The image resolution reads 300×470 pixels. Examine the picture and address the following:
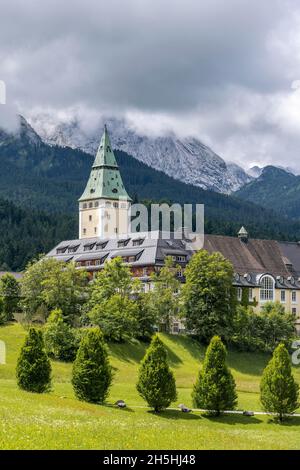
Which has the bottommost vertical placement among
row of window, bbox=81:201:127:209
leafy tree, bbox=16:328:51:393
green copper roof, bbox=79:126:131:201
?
leafy tree, bbox=16:328:51:393

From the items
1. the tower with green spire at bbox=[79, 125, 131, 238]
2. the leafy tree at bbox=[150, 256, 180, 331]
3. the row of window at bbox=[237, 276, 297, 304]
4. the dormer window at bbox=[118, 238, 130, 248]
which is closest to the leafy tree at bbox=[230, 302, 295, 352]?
the leafy tree at bbox=[150, 256, 180, 331]

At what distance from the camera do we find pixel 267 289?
433 feet

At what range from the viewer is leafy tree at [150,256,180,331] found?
108m

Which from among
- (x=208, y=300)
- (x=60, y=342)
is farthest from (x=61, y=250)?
(x=60, y=342)

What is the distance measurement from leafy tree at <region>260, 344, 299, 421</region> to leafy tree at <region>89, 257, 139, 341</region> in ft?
98.6

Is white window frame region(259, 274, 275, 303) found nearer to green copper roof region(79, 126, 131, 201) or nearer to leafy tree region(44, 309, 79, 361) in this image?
leafy tree region(44, 309, 79, 361)

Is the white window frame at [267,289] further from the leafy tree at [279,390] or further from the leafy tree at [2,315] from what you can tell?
the leafy tree at [279,390]

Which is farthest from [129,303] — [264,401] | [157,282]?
[264,401]

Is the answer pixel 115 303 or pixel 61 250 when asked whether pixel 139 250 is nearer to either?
pixel 61 250

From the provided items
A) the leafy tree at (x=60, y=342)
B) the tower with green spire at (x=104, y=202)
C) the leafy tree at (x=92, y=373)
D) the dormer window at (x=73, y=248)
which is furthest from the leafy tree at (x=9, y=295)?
the tower with green spire at (x=104, y=202)

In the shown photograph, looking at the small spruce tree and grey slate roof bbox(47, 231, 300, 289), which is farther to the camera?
grey slate roof bbox(47, 231, 300, 289)

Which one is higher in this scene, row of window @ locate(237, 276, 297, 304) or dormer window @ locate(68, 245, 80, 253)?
dormer window @ locate(68, 245, 80, 253)

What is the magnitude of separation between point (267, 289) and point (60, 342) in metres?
49.9

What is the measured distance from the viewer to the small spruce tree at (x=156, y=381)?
69.2m
